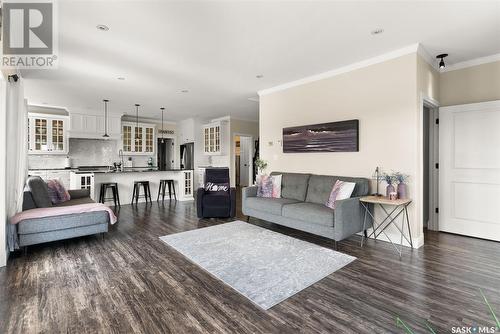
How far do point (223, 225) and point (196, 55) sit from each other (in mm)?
2811

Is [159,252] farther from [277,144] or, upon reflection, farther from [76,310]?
[277,144]

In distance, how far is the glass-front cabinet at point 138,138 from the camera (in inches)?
336

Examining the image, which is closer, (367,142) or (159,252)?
(159,252)

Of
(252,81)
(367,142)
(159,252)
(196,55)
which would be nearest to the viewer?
(159,252)

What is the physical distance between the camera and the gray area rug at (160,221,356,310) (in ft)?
8.03

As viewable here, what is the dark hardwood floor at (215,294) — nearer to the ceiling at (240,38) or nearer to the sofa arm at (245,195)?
the sofa arm at (245,195)

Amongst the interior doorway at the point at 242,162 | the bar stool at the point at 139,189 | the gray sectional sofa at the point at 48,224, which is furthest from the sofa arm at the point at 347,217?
the interior doorway at the point at 242,162

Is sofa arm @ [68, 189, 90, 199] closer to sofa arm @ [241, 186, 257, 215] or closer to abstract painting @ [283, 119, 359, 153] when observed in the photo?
sofa arm @ [241, 186, 257, 215]

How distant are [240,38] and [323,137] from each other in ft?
7.20

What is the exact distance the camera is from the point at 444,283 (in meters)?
2.51

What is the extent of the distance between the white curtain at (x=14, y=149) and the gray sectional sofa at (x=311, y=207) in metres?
3.30

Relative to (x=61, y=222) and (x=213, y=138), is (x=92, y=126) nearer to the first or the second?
(x=213, y=138)

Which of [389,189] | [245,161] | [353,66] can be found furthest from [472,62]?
[245,161]

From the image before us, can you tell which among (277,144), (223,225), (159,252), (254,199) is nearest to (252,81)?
(277,144)
